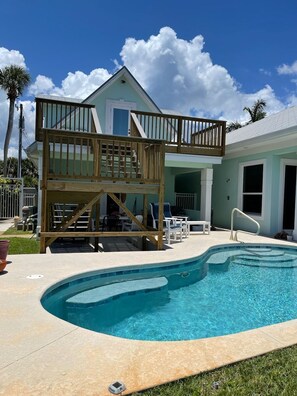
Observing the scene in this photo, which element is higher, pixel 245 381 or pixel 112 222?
pixel 112 222

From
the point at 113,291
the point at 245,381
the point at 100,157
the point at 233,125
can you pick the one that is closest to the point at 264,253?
the point at 113,291

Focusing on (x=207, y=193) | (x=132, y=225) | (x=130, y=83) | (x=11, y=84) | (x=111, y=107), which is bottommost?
(x=132, y=225)

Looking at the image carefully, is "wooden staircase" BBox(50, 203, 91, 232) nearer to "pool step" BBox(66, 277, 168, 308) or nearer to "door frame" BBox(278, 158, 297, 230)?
"pool step" BBox(66, 277, 168, 308)

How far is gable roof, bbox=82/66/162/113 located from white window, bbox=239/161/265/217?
522cm

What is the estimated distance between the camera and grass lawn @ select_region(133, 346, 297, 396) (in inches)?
86.4

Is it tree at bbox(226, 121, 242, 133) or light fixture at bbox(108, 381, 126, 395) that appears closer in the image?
light fixture at bbox(108, 381, 126, 395)

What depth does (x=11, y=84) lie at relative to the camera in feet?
81.3

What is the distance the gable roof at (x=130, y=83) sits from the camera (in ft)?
43.7

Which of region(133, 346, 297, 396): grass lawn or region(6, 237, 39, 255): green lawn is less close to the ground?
region(133, 346, 297, 396): grass lawn

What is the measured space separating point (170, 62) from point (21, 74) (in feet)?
51.1

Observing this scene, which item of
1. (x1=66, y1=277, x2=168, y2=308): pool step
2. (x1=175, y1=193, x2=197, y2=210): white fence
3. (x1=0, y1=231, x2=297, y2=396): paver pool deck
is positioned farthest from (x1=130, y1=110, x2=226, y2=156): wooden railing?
(x1=0, y1=231, x2=297, y2=396): paver pool deck

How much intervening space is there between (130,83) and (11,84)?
15.4 metres

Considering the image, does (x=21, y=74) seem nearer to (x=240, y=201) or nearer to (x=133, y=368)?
(x=240, y=201)

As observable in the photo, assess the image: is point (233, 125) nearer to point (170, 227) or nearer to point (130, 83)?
point (130, 83)
